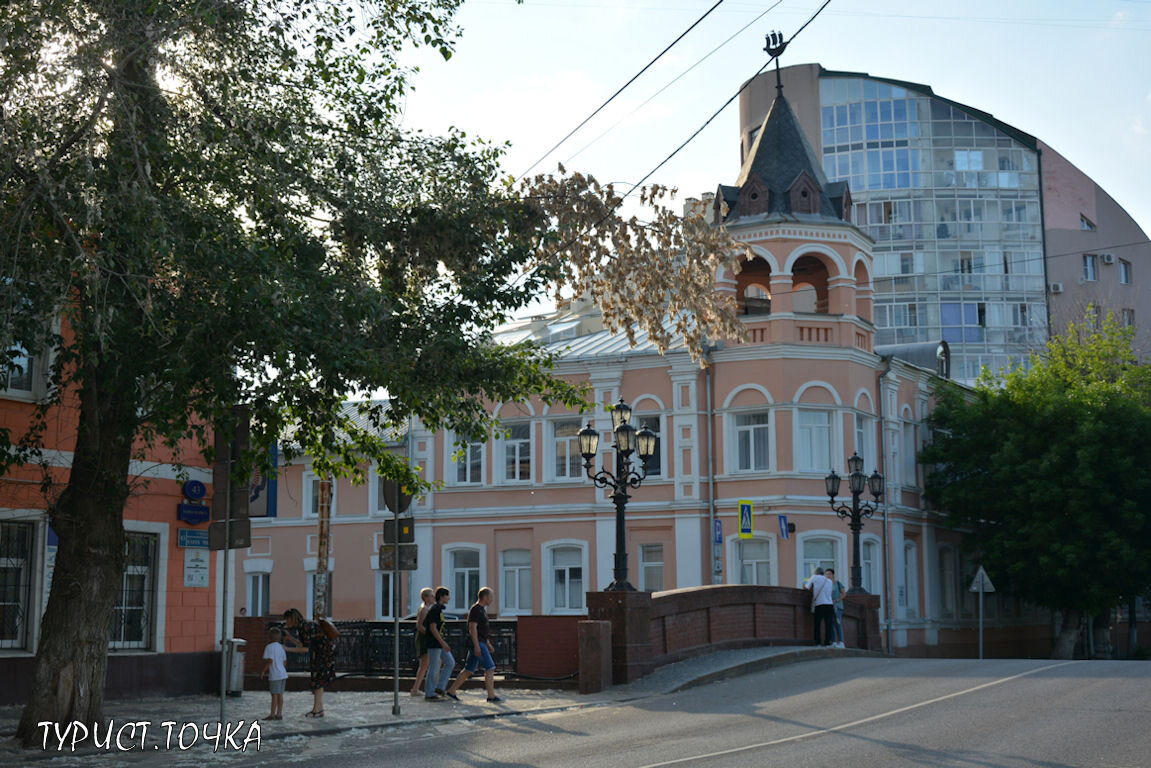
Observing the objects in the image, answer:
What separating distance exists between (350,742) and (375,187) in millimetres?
6322

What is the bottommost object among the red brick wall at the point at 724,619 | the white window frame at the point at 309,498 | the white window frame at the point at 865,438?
the red brick wall at the point at 724,619

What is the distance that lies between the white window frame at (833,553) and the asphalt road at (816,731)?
16.9m

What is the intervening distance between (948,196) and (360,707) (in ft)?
182

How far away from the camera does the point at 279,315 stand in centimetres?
1377

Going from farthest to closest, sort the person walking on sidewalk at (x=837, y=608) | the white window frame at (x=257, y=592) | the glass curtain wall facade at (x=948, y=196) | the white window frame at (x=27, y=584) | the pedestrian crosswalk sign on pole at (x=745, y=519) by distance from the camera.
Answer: the glass curtain wall facade at (x=948, y=196)
the white window frame at (x=257, y=592)
the pedestrian crosswalk sign on pole at (x=745, y=519)
the person walking on sidewalk at (x=837, y=608)
the white window frame at (x=27, y=584)

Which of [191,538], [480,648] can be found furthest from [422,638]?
[191,538]

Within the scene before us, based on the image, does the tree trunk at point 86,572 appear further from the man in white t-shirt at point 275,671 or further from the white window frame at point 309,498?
the white window frame at point 309,498

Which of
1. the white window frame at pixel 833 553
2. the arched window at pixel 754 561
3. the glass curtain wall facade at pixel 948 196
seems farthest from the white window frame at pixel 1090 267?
the arched window at pixel 754 561

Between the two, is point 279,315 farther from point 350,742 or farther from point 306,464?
point 306,464

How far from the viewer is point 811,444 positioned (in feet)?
129

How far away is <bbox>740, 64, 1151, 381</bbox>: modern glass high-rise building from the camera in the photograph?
225 ft

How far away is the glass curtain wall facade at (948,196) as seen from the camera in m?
68.6

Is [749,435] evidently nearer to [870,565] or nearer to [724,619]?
[870,565]

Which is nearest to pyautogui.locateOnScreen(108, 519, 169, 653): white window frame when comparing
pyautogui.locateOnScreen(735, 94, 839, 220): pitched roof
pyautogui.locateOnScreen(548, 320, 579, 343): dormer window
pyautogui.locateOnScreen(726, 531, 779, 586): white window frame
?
pyautogui.locateOnScreen(726, 531, 779, 586): white window frame
